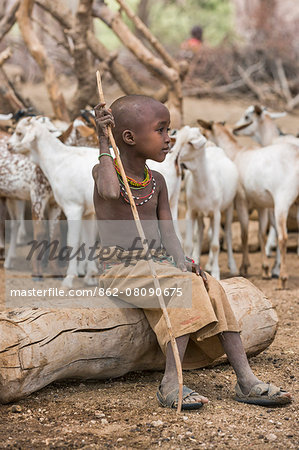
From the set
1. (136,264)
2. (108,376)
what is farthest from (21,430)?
(136,264)

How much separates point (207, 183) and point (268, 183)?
2.34 ft

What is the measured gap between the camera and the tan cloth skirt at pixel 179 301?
11.3ft

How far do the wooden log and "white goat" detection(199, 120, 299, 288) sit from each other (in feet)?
10.3

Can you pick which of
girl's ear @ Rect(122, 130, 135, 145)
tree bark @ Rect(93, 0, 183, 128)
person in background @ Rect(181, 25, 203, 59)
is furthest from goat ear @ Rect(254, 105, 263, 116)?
person in background @ Rect(181, 25, 203, 59)

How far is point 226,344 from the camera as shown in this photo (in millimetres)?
3543

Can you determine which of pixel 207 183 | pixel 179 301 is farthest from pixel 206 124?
pixel 179 301

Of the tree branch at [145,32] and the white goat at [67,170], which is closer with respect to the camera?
the white goat at [67,170]

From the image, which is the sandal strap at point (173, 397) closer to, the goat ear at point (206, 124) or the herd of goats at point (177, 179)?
the herd of goats at point (177, 179)

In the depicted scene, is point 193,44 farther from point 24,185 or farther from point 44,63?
point 24,185

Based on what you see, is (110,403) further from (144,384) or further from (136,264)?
(136,264)

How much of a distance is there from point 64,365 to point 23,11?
7.53m

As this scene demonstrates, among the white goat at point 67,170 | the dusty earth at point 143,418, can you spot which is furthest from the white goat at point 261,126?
the dusty earth at point 143,418

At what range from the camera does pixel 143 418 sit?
3.28 metres

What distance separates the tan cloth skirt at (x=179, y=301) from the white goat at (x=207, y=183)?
134 inches
